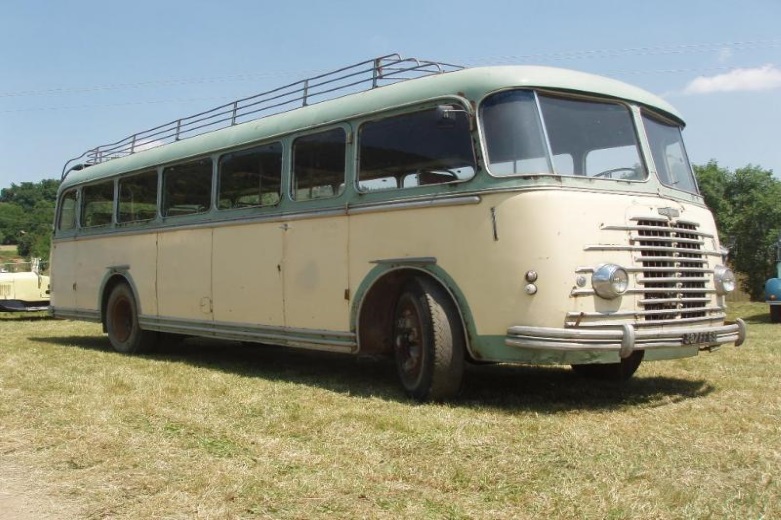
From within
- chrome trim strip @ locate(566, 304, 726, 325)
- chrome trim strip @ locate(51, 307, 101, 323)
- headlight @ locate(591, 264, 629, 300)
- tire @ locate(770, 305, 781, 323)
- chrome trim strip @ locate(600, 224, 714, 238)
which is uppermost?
chrome trim strip @ locate(600, 224, 714, 238)

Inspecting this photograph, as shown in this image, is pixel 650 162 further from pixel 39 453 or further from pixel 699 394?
pixel 39 453

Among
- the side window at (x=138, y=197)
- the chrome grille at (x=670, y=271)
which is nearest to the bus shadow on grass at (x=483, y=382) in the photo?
the chrome grille at (x=670, y=271)

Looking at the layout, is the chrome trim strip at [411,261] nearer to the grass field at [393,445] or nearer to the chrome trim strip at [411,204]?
the chrome trim strip at [411,204]

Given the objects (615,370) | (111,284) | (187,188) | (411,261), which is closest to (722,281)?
(615,370)

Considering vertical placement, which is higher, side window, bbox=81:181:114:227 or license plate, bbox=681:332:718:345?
side window, bbox=81:181:114:227

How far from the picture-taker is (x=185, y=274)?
32.1 ft

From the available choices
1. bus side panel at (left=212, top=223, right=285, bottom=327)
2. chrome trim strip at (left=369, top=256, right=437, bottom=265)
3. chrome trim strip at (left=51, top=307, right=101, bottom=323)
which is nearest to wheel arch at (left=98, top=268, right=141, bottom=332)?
chrome trim strip at (left=51, top=307, right=101, bottom=323)

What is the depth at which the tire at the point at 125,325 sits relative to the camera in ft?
35.7

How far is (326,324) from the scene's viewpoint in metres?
7.61

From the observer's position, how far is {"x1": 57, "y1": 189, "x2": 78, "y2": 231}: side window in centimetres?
1258

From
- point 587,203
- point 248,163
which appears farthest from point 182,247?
point 587,203

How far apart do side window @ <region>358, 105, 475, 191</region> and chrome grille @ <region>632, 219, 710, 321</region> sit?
1.46 m

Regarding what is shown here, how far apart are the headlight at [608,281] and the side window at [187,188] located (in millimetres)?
5088

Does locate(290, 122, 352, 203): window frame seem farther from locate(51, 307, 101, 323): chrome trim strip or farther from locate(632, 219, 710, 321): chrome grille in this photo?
locate(51, 307, 101, 323): chrome trim strip
